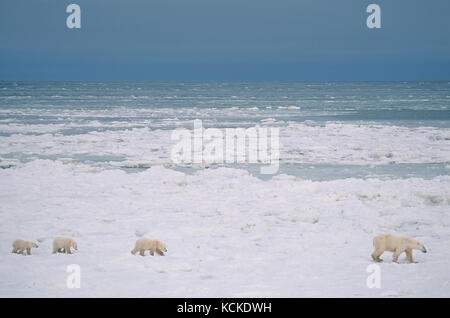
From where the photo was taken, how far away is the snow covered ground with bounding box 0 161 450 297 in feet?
15.9

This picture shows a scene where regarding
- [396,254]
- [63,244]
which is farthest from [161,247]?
[396,254]

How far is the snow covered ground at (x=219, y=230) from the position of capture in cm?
485

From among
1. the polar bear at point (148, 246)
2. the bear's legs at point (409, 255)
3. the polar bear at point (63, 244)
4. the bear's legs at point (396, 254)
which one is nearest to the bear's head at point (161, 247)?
the polar bear at point (148, 246)

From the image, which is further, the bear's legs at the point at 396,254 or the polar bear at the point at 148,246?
the polar bear at the point at 148,246

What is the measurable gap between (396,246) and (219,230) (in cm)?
240

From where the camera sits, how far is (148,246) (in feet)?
18.6

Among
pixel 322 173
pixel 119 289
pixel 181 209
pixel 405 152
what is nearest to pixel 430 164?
pixel 405 152

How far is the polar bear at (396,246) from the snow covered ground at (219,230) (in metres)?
0.10

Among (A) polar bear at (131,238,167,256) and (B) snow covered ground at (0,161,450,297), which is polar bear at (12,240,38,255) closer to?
(B) snow covered ground at (0,161,450,297)

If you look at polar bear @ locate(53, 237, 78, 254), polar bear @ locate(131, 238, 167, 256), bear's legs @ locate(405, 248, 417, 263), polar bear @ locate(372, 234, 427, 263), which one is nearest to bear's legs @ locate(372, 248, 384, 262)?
polar bear @ locate(372, 234, 427, 263)

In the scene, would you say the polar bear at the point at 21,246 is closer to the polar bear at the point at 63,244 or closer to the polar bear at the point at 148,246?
the polar bear at the point at 63,244

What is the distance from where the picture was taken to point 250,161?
42.4 feet
